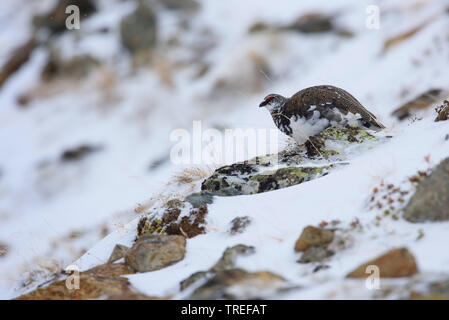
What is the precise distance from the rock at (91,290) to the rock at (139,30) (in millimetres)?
17617

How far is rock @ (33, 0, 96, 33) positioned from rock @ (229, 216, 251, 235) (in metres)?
20.1

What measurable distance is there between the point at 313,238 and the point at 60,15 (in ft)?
72.9

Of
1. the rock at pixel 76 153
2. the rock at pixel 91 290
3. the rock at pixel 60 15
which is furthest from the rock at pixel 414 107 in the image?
the rock at pixel 60 15

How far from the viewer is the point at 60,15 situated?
21953mm

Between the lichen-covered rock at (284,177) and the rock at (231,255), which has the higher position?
the lichen-covered rock at (284,177)

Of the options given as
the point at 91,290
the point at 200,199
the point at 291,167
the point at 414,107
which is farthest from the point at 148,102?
the point at 91,290

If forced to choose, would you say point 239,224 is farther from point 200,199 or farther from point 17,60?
point 17,60

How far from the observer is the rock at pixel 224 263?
3.14 m

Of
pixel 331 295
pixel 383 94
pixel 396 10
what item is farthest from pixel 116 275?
pixel 396 10

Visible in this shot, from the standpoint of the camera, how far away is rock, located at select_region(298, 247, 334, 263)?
3.04 metres

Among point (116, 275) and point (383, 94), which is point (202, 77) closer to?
point (383, 94)

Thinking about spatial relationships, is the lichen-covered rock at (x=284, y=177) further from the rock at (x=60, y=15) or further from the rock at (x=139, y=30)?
the rock at (x=60, y=15)

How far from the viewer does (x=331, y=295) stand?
2607 millimetres

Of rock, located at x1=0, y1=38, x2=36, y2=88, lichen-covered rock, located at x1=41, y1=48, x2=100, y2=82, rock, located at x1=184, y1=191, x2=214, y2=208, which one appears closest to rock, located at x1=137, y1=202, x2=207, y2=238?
rock, located at x1=184, y1=191, x2=214, y2=208
